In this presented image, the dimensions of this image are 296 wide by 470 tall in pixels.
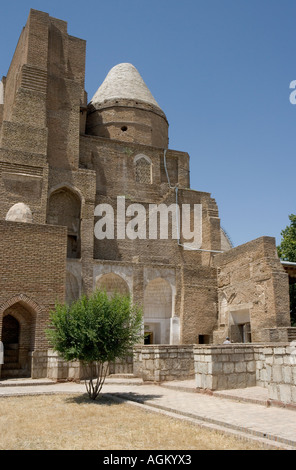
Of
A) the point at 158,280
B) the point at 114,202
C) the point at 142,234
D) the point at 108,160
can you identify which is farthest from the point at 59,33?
the point at 158,280

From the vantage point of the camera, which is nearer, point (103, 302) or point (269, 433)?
point (269, 433)

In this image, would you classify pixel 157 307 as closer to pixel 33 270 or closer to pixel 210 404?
pixel 33 270

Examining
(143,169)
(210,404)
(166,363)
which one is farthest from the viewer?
(143,169)

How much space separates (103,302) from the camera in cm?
954

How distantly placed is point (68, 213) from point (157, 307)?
20.0 ft

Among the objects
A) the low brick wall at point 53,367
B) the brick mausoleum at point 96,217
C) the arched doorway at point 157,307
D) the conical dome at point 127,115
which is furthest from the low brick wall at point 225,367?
the conical dome at point 127,115

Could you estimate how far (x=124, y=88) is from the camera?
2838cm

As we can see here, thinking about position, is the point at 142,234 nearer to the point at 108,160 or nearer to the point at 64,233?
the point at 108,160

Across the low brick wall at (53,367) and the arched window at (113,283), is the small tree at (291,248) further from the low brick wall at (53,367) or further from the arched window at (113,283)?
the low brick wall at (53,367)

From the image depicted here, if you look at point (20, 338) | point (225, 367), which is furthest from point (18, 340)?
point (225, 367)

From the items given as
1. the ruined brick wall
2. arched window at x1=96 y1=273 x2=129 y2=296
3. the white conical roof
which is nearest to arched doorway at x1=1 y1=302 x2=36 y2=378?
arched window at x1=96 y1=273 x2=129 y2=296

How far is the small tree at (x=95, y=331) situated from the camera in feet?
30.4

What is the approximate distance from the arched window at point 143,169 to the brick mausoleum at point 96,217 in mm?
76

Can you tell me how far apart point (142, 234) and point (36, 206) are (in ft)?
18.0
